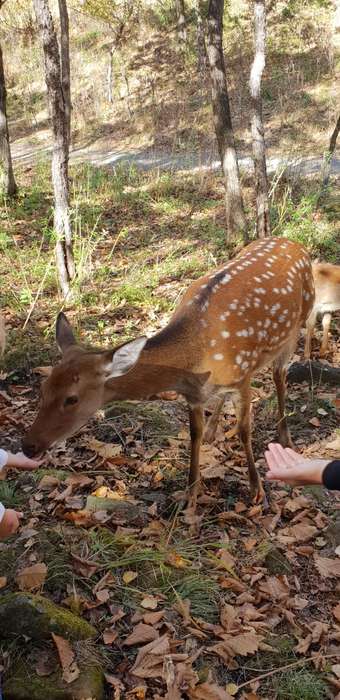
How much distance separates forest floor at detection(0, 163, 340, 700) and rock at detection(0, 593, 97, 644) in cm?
6

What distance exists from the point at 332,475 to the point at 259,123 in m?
7.64

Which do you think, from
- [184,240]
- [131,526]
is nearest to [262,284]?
[131,526]

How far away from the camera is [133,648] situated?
9.62 ft

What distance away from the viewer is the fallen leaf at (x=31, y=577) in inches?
121

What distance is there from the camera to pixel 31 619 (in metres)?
2.70

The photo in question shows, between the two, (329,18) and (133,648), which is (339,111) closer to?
(329,18)

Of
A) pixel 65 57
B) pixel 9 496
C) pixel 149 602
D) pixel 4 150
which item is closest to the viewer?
pixel 149 602

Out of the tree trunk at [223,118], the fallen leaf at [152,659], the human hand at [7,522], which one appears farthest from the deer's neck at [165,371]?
the tree trunk at [223,118]

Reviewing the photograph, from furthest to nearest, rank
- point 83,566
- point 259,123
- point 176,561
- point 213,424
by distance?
point 259,123 → point 213,424 → point 176,561 → point 83,566

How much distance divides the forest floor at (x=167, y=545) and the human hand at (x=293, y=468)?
44.1 inches

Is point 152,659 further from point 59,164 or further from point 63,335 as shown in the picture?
point 59,164

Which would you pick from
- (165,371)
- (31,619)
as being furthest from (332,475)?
(165,371)

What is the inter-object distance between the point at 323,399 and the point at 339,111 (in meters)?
14.7

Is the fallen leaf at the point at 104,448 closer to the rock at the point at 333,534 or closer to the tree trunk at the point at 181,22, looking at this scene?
the rock at the point at 333,534
